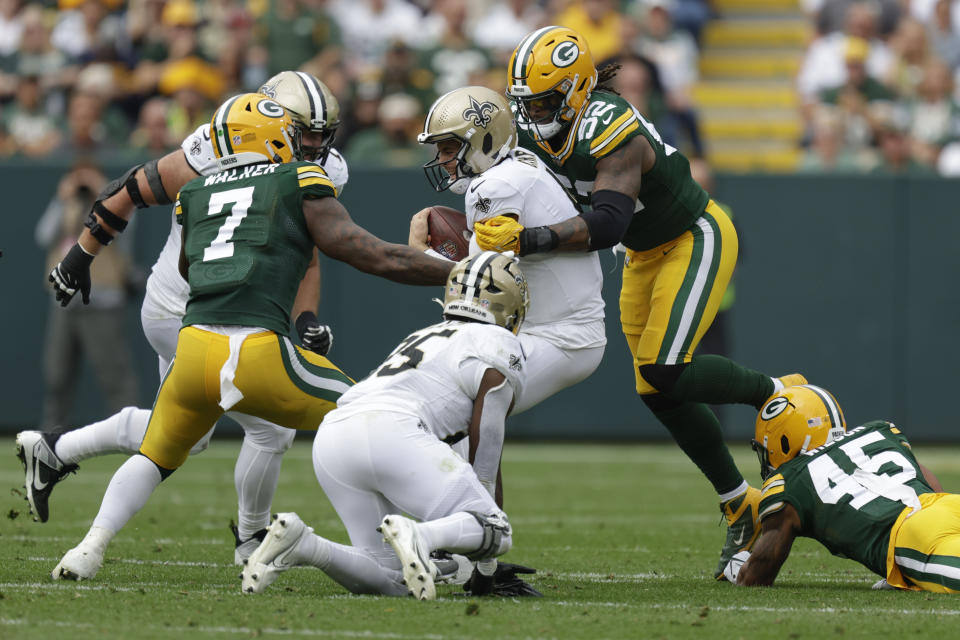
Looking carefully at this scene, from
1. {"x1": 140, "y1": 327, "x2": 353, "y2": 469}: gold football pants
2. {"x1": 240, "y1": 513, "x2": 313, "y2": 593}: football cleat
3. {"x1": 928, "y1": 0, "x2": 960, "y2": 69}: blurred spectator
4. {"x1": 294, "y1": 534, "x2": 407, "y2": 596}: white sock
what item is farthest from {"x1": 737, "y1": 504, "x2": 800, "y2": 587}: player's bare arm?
{"x1": 928, "y1": 0, "x2": 960, "y2": 69}: blurred spectator

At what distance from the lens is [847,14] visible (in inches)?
547

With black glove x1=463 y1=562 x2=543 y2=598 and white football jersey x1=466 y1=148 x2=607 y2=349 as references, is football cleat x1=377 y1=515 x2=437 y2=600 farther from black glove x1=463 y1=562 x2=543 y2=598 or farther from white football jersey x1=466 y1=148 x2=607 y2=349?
white football jersey x1=466 y1=148 x2=607 y2=349

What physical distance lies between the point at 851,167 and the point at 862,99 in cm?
103

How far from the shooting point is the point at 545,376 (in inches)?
199

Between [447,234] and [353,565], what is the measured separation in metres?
1.42

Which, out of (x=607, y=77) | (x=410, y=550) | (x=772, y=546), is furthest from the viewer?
(x=607, y=77)

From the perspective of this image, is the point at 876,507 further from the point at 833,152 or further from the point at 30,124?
the point at 30,124

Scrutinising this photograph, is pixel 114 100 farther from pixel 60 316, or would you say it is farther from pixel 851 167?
pixel 851 167

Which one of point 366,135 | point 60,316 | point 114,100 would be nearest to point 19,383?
point 60,316

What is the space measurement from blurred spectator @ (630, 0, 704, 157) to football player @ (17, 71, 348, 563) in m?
7.06

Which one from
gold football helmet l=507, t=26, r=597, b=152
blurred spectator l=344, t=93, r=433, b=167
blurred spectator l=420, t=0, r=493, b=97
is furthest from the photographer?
blurred spectator l=420, t=0, r=493, b=97

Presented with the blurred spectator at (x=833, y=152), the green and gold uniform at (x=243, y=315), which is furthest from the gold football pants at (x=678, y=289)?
the blurred spectator at (x=833, y=152)

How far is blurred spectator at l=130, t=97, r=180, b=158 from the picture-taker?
11.7 metres

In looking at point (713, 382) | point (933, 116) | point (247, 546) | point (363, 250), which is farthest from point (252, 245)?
point (933, 116)
